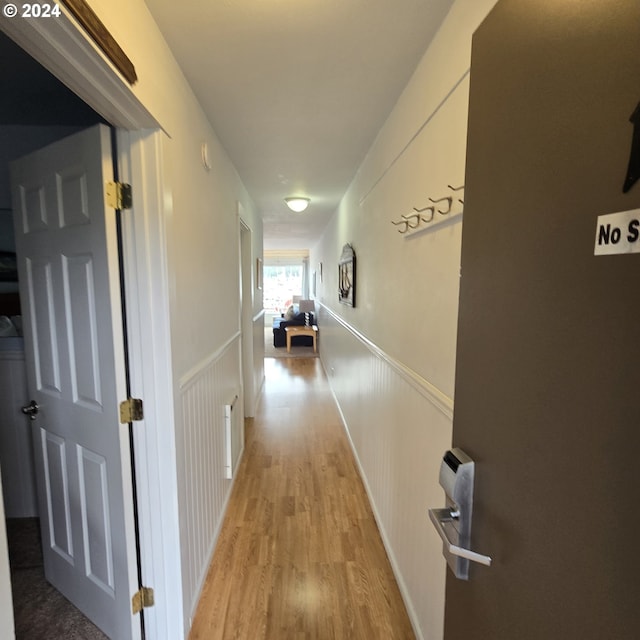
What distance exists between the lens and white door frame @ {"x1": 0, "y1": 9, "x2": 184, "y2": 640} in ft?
4.03

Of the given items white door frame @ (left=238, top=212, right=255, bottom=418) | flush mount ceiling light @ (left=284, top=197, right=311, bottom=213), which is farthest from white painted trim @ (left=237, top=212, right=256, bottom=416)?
flush mount ceiling light @ (left=284, top=197, right=311, bottom=213)

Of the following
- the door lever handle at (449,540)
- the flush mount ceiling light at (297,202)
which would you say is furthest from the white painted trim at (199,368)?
the flush mount ceiling light at (297,202)

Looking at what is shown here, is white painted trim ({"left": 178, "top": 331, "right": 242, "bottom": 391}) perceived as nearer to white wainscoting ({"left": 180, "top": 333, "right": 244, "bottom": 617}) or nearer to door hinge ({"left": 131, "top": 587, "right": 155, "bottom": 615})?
white wainscoting ({"left": 180, "top": 333, "right": 244, "bottom": 617})

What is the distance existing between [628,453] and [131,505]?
5.09ft

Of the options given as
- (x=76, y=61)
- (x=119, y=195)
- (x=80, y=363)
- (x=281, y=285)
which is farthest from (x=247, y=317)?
(x=281, y=285)

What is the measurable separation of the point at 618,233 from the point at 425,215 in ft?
3.33

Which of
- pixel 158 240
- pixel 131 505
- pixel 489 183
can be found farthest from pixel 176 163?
pixel 131 505

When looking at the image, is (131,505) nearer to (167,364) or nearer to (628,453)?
(167,364)

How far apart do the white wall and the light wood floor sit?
156mm

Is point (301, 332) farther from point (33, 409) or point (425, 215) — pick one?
point (425, 215)

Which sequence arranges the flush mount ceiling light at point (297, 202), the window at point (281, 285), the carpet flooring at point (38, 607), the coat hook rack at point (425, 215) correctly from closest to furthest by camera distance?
1. the coat hook rack at point (425, 215)
2. the carpet flooring at point (38, 607)
3. the flush mount ceiling light at point (297, 202)
4. the window at point (281, 285)

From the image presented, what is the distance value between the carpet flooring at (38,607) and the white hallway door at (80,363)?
0.05 m

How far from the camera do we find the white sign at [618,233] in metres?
0.38

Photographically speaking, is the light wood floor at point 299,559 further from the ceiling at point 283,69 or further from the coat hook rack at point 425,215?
the ceiling at point 283,69
